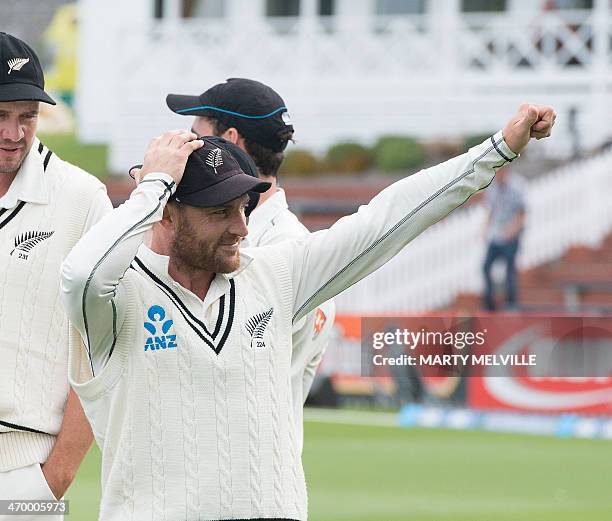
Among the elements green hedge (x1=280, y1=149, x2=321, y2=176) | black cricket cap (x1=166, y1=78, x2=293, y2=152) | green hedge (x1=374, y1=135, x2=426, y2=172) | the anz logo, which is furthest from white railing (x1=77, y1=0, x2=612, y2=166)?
the anz logo

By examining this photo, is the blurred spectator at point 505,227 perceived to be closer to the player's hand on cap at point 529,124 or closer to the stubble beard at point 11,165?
the stubble beard at point 11,165

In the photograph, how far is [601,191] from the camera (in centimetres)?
2178

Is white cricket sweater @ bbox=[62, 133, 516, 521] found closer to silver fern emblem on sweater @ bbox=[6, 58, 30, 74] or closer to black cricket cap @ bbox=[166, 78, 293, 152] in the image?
silver fern emblem on sweater @ bbox=[6, 58, 30, 74]

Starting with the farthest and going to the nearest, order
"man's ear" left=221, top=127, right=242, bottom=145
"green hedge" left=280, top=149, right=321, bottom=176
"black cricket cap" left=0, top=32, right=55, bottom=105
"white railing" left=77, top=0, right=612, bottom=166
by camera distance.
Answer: "white railing" left=77, top=0, right=612, bottom=166 → "green hedge" left=280, top=149, right=321, bottom=176 → "man's ear" left=221, top=127, right=242, bottom=145 → "black cricket cap" left=0, top=32, right=55, bottom=105

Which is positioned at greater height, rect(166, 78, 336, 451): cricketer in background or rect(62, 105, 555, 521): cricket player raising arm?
rect(166, 78, 336, 451): cricketer in background

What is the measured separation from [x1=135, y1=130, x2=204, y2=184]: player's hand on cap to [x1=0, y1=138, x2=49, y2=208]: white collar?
725mm

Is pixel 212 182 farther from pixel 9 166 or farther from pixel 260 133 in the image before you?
pixel 260 133

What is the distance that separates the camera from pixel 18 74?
15.2 feet

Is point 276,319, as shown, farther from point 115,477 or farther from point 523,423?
point 523,423

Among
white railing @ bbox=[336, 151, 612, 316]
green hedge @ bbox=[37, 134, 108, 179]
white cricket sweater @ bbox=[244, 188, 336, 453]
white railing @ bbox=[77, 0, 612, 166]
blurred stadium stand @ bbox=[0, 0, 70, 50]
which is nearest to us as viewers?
white cricket sweater @ bbox=[244, 188, 336, 453]

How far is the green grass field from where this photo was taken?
9.71m

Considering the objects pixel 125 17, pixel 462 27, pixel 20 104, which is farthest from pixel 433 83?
pixel 20 104

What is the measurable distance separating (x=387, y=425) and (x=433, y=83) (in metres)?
13.6

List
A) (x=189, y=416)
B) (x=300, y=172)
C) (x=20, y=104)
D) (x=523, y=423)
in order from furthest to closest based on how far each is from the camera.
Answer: (x=300, y=172), (x=523, y=423), (x=20, y=104), (x=189, y=416)
